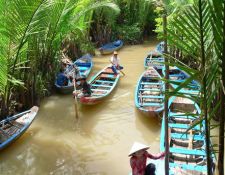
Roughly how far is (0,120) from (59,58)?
3.30m

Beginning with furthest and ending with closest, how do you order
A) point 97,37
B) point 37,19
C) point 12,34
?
1. point 97,37
2. point 37,19
3. point 12,34

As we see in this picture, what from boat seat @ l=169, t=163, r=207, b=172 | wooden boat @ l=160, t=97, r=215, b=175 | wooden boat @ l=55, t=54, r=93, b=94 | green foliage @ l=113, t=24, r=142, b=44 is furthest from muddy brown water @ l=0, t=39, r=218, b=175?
green foliage @ l=113, t=24, r=142, b=44

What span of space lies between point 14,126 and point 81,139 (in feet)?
4.71

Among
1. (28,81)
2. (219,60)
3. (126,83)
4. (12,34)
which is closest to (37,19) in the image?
(12,34)

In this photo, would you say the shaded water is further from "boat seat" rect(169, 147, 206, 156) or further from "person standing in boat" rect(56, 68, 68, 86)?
"boat seat" rect(169, 147, 206, 156)

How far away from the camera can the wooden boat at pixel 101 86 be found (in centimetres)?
848

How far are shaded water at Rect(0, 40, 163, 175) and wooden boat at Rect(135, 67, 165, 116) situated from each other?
13.2 inches

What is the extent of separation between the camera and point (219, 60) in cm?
180

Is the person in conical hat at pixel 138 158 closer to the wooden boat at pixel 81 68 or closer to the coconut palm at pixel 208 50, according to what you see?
the coconut palm at pixel 208 50

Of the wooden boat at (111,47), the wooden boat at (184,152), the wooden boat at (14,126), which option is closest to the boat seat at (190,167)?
the wooden boat at (184,152)

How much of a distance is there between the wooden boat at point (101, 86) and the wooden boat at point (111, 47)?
11.9ft

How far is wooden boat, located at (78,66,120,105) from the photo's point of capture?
848 cm

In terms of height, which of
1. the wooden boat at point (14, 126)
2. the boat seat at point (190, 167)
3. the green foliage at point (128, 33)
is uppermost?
the green foliage at point (128, 33)

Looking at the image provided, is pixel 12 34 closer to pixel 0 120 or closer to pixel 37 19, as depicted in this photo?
pixel 37 19
